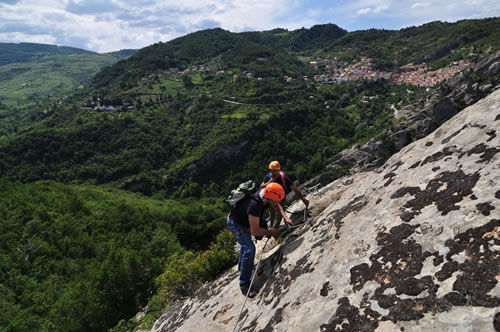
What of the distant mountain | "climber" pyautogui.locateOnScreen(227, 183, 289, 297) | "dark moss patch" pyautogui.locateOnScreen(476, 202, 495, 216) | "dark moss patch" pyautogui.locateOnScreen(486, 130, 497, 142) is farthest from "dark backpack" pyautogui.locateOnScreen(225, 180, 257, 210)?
the distant mountain

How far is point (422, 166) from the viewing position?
6742 mm

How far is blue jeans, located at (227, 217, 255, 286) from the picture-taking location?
26.2ft

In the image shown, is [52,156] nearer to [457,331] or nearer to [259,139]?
[259,139]

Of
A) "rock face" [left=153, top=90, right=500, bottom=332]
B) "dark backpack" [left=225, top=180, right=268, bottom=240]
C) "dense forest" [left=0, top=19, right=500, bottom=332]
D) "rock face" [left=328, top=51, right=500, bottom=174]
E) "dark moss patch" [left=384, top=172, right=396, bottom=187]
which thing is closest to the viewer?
"rock face" [left=153, top=90, right=500, bottom=332]

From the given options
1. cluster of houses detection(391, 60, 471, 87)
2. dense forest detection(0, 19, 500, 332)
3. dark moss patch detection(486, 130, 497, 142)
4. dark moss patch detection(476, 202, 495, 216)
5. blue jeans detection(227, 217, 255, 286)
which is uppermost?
cluster of houses detection(391, 60, 471, 87)

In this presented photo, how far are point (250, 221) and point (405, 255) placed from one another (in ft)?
13.0

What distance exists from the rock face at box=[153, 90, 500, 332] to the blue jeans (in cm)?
49

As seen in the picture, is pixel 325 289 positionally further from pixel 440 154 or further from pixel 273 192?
pixel 440 154

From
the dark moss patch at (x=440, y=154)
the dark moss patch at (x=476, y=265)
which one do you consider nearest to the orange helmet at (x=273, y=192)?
the dark moss patch at (x=440, y=154)

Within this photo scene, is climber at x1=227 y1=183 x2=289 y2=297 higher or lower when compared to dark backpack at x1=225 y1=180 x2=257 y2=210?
lower

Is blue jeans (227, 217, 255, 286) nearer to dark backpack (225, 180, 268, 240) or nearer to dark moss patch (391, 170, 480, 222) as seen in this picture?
dark backpack (225, 180, 268, 240)

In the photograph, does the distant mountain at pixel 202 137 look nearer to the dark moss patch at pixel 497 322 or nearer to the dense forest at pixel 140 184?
the dense forest at pixel 140 184

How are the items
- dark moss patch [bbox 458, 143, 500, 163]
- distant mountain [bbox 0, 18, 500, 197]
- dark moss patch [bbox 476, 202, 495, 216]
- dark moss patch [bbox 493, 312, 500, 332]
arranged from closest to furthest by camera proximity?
dark moss patch [bbox 493, 312, 500, 332] < dark moss patch [bbox 476, 202, 495, 216] < dark moss patch [bbox 458, 143, 500, 163] < distant mountain [bbox 0, 18, 500, 197]

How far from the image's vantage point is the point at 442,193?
539 cm
